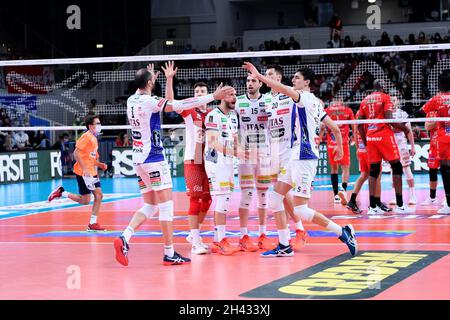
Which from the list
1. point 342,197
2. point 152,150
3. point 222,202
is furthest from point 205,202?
point 342,197

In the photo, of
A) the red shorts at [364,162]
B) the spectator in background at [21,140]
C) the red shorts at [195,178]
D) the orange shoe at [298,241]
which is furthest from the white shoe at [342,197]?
the spectator in background at [21,140]

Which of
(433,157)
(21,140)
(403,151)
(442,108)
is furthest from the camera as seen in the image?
(21,140)

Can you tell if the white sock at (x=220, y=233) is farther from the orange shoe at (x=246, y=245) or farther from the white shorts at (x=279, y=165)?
the white shorts at (x=279, y=165)

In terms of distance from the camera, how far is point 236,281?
8375 millimetres

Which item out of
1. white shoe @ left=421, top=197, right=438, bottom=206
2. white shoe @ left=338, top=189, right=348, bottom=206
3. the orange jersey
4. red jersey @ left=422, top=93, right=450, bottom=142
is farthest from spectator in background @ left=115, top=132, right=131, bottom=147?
red jersey @ left=422, top=93, right=450, bottom=142

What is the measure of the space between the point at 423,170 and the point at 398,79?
5.03m

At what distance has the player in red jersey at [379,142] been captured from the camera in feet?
47.7

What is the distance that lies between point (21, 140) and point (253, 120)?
761 inches

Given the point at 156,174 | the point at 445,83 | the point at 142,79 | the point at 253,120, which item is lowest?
the point at 156,174

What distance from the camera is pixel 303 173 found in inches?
392

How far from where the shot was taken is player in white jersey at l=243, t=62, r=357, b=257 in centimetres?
993

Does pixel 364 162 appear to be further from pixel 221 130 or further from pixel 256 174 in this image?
pixel 221 130
